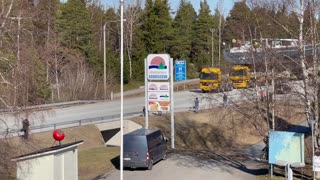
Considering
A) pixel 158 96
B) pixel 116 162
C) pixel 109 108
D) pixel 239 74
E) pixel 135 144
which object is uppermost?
pixel 239 74

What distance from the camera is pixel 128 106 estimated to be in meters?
54.8

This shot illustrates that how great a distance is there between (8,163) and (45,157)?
7.80 meters

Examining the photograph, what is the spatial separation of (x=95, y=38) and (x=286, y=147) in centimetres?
6315

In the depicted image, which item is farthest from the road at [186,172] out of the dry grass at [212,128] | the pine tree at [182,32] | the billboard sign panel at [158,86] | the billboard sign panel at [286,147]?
the pine tree at [182,32]

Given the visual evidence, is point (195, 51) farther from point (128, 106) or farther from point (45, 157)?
point (45, 157)

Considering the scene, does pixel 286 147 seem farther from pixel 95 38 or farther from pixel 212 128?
pixel 95 38

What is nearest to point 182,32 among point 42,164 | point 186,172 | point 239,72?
point 239,72

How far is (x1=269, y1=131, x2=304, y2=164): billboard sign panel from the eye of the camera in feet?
76.2

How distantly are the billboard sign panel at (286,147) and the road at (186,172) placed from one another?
2.16 m

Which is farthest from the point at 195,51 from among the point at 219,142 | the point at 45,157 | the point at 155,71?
the point at 45,157

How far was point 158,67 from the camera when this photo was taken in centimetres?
3591

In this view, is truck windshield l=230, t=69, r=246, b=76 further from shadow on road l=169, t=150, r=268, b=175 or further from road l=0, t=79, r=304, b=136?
shadow on road l=169, t=150, r=268, b=175

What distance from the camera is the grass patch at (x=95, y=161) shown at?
1065 inches

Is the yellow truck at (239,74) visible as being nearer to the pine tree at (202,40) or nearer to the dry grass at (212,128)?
Answer: the dry grass at (212,128)
